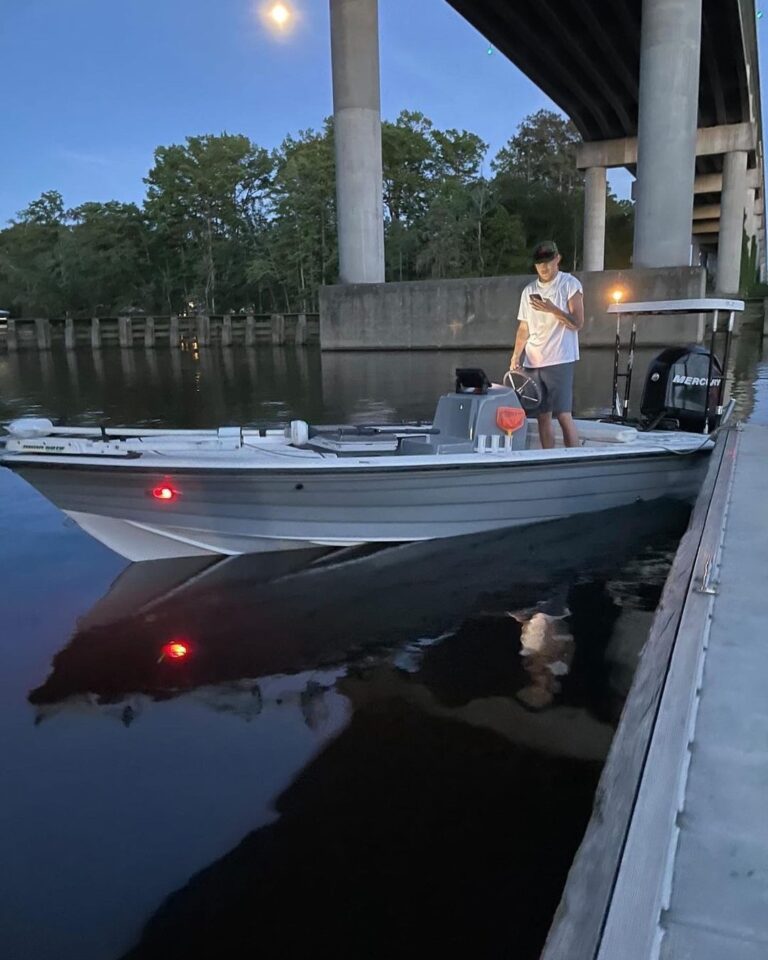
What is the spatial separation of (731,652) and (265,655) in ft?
8.54

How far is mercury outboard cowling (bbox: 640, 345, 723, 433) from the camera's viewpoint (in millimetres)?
7023

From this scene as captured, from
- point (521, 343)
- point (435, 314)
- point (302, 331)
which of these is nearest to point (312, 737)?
point (521, 343)

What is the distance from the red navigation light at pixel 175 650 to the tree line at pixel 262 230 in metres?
45.3

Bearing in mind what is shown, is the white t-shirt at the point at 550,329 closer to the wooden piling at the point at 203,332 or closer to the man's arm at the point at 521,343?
the man's arm at the point at 521,343

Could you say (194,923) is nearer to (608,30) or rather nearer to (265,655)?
(265,655)

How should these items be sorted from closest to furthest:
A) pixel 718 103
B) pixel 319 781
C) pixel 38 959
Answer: pixel 38 959 → pixel 319 781 → pixel 718 103

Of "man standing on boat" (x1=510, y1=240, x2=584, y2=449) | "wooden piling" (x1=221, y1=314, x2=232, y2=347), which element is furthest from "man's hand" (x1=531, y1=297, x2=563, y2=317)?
"wooden piling" (x1=221, y1=314, x2=232, y2=347)

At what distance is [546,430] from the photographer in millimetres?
6363

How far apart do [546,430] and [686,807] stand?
15.6 feet

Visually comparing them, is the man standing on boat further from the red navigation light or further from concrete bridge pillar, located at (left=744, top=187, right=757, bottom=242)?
concrete bridge pillar, located at (left=744, top=187, right=757, bottom=242)

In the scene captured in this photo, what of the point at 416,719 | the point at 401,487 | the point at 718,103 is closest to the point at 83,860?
the point at 416,719

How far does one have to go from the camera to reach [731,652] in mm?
2660

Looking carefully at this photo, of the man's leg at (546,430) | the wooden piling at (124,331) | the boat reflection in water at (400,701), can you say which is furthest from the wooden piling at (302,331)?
the boat reflection in water at (400,701)

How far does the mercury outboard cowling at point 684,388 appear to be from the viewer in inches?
277
